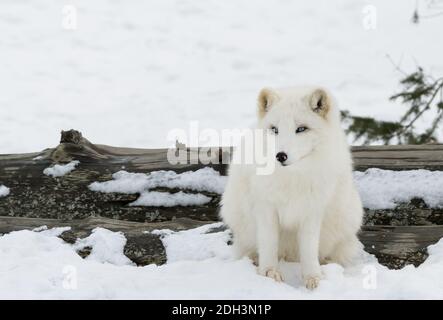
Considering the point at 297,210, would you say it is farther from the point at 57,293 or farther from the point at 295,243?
the point at 57,293

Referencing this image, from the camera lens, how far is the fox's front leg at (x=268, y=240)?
459 centimetres

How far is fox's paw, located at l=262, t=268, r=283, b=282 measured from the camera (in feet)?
14.9

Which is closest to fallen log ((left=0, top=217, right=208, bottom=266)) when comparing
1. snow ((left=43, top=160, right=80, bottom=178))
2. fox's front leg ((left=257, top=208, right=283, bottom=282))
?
snow ((left=43, top=160, right=80, bottom=178))

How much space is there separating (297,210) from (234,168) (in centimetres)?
72

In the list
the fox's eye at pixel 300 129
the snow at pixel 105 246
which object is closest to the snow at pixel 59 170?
the snow at pixel 105 246

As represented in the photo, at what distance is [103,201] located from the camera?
21.8 ft

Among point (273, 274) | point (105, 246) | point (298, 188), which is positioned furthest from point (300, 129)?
point (105, 246)

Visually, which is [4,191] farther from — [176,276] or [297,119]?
[297,119]

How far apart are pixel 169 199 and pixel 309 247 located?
238cm

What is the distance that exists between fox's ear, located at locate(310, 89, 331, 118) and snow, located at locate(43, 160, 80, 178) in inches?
131

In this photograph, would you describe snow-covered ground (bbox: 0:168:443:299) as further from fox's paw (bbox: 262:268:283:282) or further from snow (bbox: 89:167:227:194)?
snow (bbox: 89:167:227:194)

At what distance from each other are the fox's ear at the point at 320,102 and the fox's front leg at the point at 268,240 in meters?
0.81

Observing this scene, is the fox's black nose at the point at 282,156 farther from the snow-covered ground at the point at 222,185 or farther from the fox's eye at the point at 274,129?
the snow-covered ground at the point at 222,185
